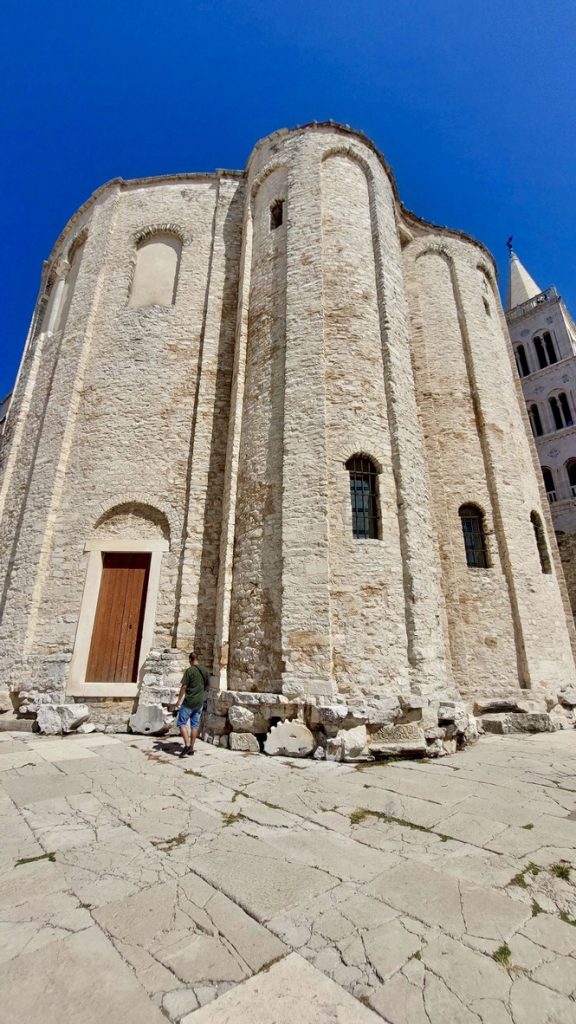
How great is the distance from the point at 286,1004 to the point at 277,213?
14567 millimetres

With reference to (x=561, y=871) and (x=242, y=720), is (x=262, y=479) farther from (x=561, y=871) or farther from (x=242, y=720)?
(x=561, y=871)

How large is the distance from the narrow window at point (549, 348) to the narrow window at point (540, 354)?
9.7 inches

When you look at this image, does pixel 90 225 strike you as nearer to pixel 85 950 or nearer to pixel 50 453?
pixel 50 453

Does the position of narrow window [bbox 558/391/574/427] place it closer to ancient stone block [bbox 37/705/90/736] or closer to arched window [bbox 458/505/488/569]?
arched window [bbox 458/505/488/569]

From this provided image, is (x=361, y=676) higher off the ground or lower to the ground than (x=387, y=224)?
lower

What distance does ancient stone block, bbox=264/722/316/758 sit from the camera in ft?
21.8

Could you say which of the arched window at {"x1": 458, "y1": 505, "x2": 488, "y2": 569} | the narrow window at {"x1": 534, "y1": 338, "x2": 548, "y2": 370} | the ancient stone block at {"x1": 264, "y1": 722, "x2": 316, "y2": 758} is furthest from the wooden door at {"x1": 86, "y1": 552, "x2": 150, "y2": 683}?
the narrow window at {"x1": 534, "y1": 338, "x2": 548, "y2": 370}

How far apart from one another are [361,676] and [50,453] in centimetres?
910

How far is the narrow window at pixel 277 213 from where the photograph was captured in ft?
39.7

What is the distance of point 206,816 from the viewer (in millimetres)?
4121

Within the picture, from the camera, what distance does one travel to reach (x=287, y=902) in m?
2.71

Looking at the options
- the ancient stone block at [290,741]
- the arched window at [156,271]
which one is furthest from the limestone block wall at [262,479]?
the arched window at [156,271]

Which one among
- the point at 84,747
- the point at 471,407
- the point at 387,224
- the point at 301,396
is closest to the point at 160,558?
the point at 84,747

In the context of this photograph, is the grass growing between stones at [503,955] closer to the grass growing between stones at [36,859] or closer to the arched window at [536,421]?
the grass growing between stones at [36,859]
